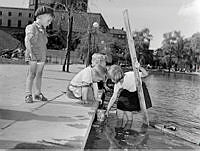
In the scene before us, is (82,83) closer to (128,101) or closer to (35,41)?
(128,101)

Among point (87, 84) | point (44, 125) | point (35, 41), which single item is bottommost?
point (44, 125)

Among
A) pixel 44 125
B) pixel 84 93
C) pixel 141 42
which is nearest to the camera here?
pixel 44 125

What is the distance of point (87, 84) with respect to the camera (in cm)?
456

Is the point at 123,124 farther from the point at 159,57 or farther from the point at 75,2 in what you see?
the point at 159,57

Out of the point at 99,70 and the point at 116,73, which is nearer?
the point at 116,73

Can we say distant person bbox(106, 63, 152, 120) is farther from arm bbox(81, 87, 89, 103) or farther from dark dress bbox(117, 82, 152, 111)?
arm bbox(81, 87, 89, 103)

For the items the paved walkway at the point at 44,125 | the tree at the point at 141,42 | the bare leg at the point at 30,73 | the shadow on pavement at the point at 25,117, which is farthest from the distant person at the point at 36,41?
the tree at the point at 141,42

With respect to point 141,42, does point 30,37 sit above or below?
below

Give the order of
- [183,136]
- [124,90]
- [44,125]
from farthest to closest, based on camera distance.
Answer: [124,90] < [183,136] < [44,125]

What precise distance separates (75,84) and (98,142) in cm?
151

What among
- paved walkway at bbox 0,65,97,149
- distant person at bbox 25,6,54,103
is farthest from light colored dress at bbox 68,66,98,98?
distant person at bbox 25,6,54,103

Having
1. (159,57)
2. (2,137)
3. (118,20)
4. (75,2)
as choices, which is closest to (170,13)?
(118,20)

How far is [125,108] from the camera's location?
179 inches

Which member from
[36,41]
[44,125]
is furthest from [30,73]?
[44,125]
